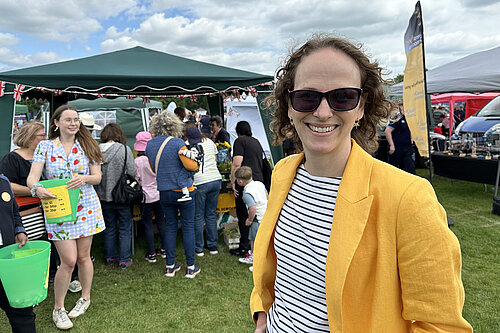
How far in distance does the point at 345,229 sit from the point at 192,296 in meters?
3.34

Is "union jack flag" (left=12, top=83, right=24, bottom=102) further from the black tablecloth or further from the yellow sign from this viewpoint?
the black tablecloth

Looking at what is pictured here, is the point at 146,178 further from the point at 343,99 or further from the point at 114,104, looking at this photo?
the point at 114,104

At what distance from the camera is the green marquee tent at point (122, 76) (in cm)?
503

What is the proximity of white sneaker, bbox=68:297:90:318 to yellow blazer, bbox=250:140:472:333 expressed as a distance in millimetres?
3309

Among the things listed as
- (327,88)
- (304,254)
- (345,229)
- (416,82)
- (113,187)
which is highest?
(416,82)

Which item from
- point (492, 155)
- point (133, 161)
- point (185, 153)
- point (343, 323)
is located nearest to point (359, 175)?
point (343, 323)

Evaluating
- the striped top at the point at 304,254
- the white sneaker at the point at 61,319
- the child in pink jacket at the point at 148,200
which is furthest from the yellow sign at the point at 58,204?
the striped top at the point at 304,254

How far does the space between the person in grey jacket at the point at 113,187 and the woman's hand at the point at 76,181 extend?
997 mm

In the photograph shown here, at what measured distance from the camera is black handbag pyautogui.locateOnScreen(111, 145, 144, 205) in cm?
441

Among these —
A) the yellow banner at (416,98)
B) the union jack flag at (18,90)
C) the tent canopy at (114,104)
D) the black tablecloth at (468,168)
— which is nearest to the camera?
the union jack flag at (18,90)

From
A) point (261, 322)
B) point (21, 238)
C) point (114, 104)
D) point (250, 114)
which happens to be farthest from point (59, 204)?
point (250, 114)

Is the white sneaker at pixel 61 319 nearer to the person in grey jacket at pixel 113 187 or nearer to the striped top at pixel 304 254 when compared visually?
the person in grey jacket at pixel 113 187

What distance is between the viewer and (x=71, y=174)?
337 cm

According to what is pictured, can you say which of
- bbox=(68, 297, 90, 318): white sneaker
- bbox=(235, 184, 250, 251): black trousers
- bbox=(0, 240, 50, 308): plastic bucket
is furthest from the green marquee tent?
bbox=(0, 240, 50, 308): plastic bucket
